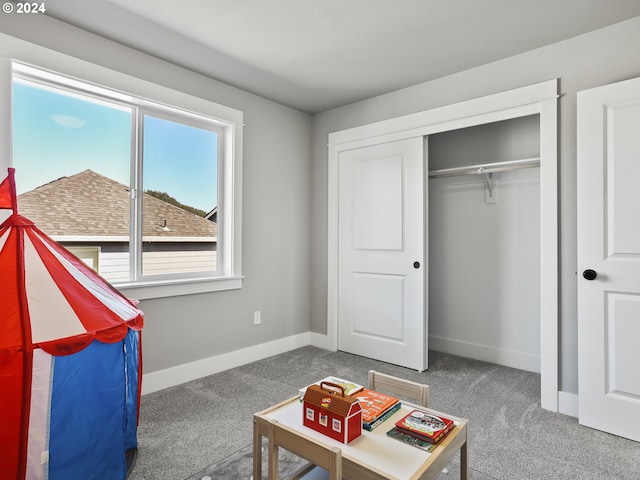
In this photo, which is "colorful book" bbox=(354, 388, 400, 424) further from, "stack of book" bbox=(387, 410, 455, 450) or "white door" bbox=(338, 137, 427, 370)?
"white door" bbox=(338, 137, 427, 370)

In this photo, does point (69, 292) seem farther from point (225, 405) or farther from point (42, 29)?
point (42, 29)

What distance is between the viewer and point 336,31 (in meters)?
2.49

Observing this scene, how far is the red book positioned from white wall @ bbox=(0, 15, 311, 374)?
2.04 meters

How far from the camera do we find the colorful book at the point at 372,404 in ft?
5.01

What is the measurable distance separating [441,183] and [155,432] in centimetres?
322

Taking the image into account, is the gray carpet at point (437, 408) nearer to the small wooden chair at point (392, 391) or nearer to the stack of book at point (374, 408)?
the small wooden chair at point (392, 391)

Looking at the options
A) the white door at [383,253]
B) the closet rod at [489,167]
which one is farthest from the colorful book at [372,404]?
the closet rod at [489,167]

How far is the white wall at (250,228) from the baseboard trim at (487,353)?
54.9 inches

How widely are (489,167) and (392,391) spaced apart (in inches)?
89.9

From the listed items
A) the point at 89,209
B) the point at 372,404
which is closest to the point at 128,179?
the point at 89,209

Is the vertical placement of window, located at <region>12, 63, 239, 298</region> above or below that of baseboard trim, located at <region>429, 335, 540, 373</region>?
above

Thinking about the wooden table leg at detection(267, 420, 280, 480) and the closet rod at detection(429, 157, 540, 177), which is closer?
the wooden table leg at detection(267, 420, 280, 480)

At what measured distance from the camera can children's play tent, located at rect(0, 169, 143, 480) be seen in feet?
4.57

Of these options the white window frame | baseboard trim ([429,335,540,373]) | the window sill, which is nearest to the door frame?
baseboard trim ([429,335,540,373])
